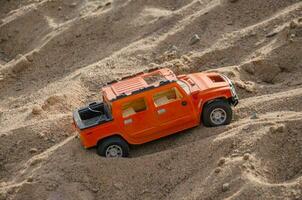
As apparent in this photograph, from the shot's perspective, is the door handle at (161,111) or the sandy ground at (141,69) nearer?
the sandy ground at (141,69)

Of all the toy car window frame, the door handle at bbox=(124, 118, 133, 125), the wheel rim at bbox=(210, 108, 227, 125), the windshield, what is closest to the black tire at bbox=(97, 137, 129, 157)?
the door handle at bbox=(124, 118, 133, 125)

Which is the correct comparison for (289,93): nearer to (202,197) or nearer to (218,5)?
(202,197)

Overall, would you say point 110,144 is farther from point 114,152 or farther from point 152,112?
point 152,112

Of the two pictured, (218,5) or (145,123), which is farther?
(218,5)

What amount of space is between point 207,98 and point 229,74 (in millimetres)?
2201

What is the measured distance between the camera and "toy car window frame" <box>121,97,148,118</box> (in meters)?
12.2

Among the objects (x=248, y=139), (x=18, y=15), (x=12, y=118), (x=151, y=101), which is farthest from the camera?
(x=18, y=15)

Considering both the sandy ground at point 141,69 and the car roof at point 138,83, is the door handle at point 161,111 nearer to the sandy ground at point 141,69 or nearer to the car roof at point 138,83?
the car roof at point 138,83

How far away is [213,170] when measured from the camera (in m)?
10.9

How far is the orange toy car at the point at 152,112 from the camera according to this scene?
39.7ft

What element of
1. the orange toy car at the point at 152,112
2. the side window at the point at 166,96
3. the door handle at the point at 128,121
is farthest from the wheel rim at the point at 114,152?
the side window at the point at 166,96

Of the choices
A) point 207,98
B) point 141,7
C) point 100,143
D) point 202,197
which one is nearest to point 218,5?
point 141,7

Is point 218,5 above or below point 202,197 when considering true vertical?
above

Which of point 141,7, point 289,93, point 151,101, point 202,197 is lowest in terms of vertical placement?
point 202,197
